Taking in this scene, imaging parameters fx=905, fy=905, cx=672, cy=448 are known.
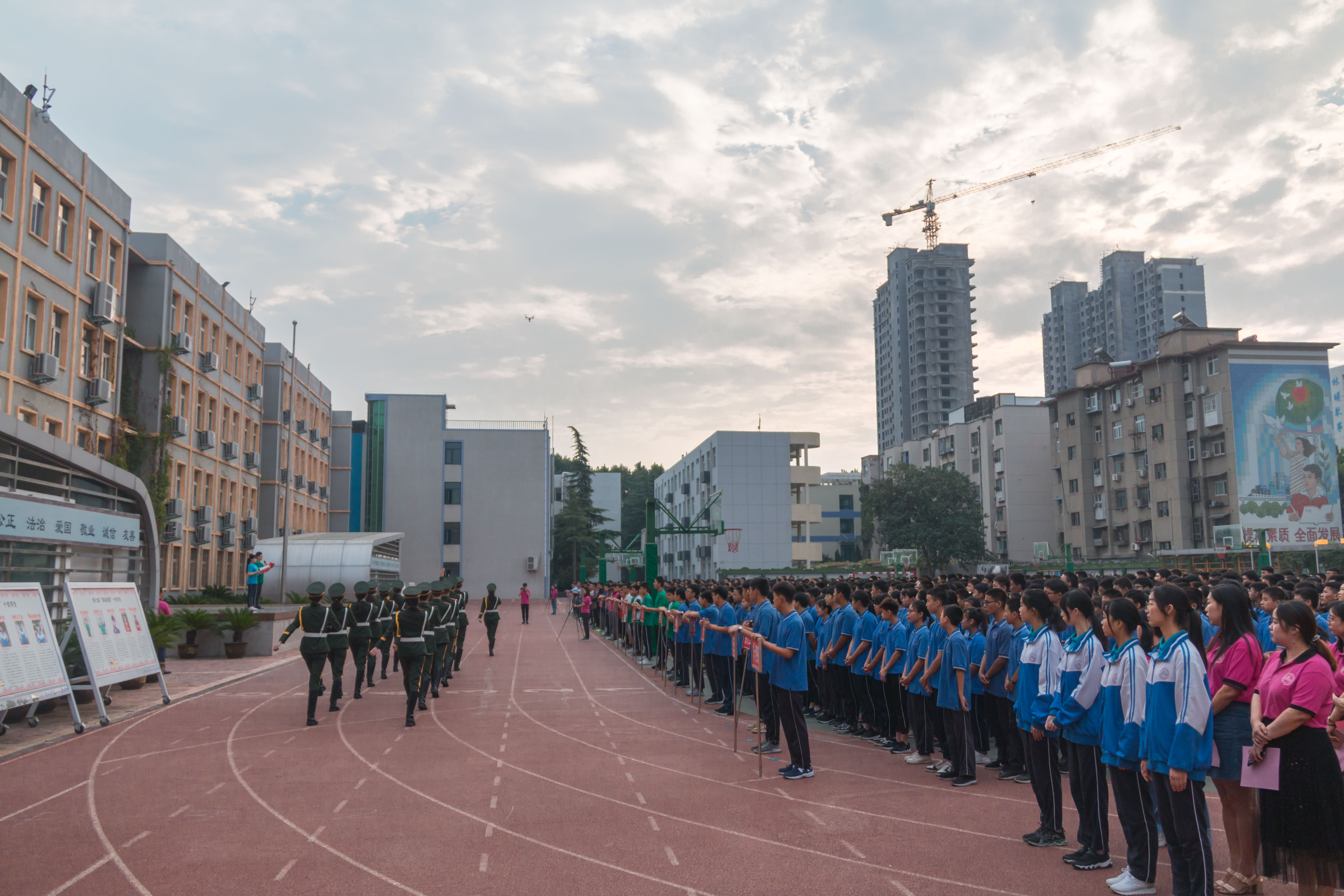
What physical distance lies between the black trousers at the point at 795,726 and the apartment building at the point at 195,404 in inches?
1101

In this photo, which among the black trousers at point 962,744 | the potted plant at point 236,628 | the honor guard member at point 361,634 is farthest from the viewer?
the potted plant at point 236,628

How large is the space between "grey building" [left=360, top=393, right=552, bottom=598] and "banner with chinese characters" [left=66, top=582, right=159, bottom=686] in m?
45.8

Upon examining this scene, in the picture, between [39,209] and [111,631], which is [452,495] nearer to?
[39,209]

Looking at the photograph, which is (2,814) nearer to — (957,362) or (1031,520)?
(1031,520)

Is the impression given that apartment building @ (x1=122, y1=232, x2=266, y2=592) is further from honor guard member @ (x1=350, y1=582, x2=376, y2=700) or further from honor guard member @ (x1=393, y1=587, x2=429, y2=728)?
honor guard member @ (x1=393, y1=587, x2=429, y2=728)

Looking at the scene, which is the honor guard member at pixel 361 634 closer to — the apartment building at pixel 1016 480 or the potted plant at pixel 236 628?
the potted plant at pixel 236 628

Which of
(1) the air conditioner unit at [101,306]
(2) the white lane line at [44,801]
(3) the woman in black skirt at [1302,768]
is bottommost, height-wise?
(2) the white lane line at [44,801]

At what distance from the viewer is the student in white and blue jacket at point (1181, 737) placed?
5.15m

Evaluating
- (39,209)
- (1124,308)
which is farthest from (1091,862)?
(1124,308)

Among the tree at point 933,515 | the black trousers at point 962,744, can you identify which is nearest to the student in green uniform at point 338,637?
the black trousers at point 962,744

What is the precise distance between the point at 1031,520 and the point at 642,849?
64572 mm

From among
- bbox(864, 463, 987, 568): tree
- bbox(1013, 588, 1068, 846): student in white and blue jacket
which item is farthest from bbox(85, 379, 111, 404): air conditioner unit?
bbox(864, 463, 987, 568): tree

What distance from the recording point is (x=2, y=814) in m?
8.01

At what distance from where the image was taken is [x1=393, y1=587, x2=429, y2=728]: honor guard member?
507 inches
